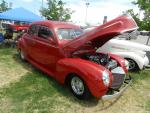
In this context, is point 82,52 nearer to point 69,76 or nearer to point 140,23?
point 69,76

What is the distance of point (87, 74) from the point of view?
4.95 m

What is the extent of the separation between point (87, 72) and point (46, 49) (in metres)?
2.02

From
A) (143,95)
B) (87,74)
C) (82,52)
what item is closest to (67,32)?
(82,52)

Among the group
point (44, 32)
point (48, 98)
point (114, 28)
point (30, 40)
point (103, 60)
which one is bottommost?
point (48, 98)

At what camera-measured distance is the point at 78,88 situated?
5426 millimetres

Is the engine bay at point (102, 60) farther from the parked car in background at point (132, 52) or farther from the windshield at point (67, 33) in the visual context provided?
the parked car in background at point (132, 52)

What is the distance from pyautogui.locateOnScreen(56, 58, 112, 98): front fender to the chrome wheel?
20cm

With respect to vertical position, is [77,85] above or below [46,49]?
below

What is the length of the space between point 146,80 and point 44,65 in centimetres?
362

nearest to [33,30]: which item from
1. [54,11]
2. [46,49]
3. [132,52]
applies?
[46,49]

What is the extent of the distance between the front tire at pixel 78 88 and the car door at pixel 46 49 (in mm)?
920

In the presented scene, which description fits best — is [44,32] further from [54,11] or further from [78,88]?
[54,11]

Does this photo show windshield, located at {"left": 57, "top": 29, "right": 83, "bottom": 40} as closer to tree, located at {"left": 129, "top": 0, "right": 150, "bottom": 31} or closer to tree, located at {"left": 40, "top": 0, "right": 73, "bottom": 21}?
tree, located at {"left": 129, "top": 0, "right": 150, "bottom": 31}

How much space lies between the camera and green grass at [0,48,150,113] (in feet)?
16.4
